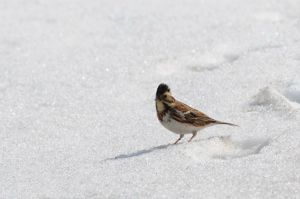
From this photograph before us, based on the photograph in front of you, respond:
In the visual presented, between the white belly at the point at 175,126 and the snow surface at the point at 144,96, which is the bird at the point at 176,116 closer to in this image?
the white belly at the point at 175,126

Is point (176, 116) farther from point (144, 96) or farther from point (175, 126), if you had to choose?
point (144, 96)

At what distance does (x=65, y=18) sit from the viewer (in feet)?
37.8

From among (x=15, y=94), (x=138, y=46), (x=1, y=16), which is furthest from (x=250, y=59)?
(x=1, y=16)

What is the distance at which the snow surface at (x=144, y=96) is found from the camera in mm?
5344

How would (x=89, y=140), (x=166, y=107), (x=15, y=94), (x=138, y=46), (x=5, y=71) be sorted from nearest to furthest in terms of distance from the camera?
(x=166, y=107) < (x=89, y=140) < (x=15, y=94) < (x=5, y=71) < (x=138, y=46)

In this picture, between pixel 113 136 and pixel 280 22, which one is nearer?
pixel 113 136

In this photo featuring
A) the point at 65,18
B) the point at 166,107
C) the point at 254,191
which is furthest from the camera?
the point at 65,18

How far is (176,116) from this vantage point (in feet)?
20.5

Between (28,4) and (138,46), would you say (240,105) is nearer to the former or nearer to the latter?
(138,46)

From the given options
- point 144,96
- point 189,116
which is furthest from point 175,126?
point 144,96

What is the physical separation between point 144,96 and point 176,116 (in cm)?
222

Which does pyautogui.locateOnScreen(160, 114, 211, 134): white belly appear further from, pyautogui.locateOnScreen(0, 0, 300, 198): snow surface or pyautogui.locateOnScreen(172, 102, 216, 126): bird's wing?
pyautogui.locateOnScreen(0, 0, 300, 198): snow surface

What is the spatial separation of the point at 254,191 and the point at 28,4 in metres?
8.94

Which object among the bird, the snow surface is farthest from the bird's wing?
the snow surface
